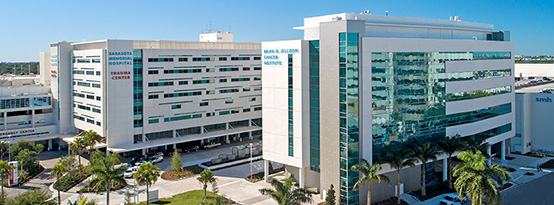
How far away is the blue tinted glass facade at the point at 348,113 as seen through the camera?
1556 inches

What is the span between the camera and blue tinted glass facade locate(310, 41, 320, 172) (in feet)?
140

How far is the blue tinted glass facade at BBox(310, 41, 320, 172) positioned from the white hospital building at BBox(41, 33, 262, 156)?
2763 cm

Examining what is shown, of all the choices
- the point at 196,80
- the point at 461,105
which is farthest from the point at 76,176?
the point at 461,105

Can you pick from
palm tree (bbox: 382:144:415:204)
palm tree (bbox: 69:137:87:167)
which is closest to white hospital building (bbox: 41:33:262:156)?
palm tree (bbox: 69:137:87:167)

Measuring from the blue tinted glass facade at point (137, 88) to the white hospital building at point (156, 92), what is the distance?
5.4 inches

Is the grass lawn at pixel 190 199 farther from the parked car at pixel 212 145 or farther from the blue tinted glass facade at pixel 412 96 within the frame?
the parked car at pixel 212 145

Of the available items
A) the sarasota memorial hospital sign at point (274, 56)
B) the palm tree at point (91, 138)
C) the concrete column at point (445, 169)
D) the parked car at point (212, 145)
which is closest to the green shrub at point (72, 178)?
the palm tree at point (91, 138)

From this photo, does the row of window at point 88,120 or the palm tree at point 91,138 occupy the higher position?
the row of window at point 88,120

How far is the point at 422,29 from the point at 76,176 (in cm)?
4359

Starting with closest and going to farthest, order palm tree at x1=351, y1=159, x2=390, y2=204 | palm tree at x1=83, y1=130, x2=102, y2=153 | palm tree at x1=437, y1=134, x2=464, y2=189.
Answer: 1. palm tree at x1=351, y1=159, x2=390, y2=204
2. palm tree at x1=437, y1=134, x2=464, y2=189
3. palm tree at x1=83, y1=130, x2=102, y2=153

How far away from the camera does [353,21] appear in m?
39.3

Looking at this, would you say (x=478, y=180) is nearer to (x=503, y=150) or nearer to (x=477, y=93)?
(x=477, y=93)

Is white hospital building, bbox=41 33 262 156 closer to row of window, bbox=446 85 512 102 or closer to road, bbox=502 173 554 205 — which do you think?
row of window, bbox=446 85 512 102

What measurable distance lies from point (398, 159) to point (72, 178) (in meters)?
36.6
